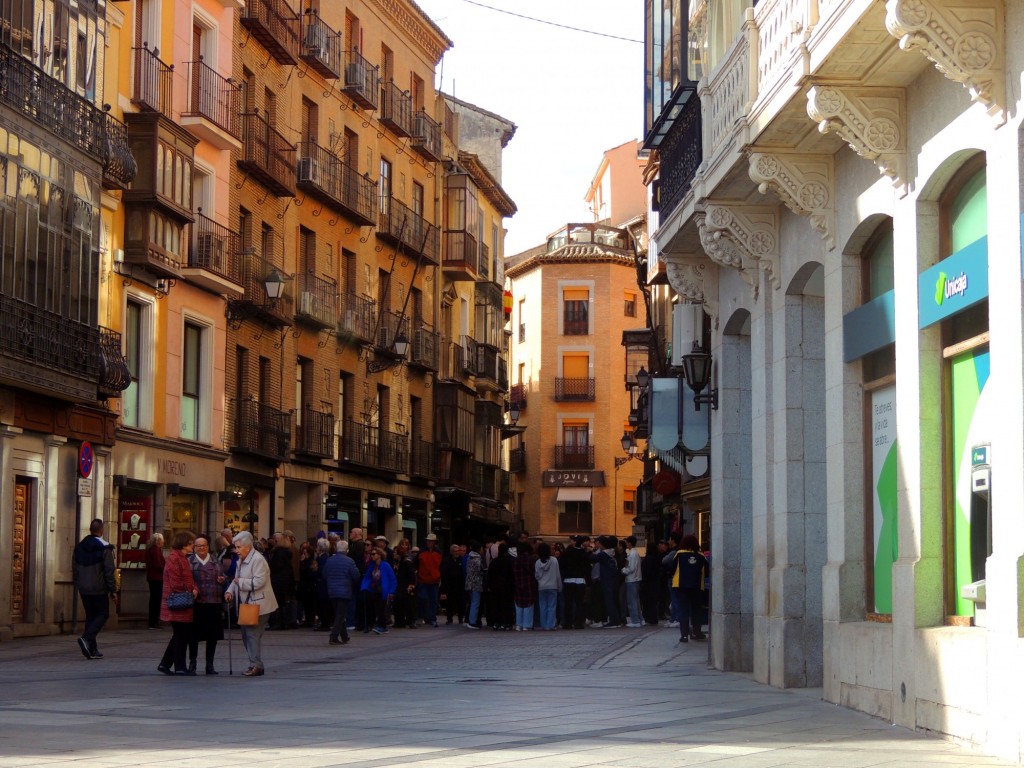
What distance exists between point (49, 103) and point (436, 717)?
56.3ft

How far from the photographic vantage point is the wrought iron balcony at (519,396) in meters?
83.9

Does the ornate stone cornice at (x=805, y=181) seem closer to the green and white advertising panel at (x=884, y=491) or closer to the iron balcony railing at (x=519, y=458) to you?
the green and white advertising panel at (x=884, y=491)

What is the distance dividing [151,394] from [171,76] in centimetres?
643

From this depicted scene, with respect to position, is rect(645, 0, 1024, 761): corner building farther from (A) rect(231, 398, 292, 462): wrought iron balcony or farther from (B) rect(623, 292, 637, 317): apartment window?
(B) rect(623, 292, 637, 317): apartment window

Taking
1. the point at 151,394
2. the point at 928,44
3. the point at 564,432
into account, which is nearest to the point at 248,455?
the point at 151,394

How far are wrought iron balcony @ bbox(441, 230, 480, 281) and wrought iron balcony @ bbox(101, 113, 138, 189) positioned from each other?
82.6ft

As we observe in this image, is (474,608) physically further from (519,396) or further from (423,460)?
(519,396)

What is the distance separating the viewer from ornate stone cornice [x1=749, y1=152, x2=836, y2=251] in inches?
611

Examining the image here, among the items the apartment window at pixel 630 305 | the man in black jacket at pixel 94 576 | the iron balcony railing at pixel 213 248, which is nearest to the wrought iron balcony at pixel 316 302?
the iron balcony railing at pixel 213 248

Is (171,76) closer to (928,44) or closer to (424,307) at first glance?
(424,307)

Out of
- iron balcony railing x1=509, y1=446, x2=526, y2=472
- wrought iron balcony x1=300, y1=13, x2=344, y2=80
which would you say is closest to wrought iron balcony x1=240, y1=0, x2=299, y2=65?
wrought iron balcony x1=300, y1=13, x2=344, y2=80

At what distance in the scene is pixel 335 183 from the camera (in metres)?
44.6

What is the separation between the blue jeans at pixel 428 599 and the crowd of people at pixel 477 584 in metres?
0.02

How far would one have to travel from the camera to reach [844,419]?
15.0m
